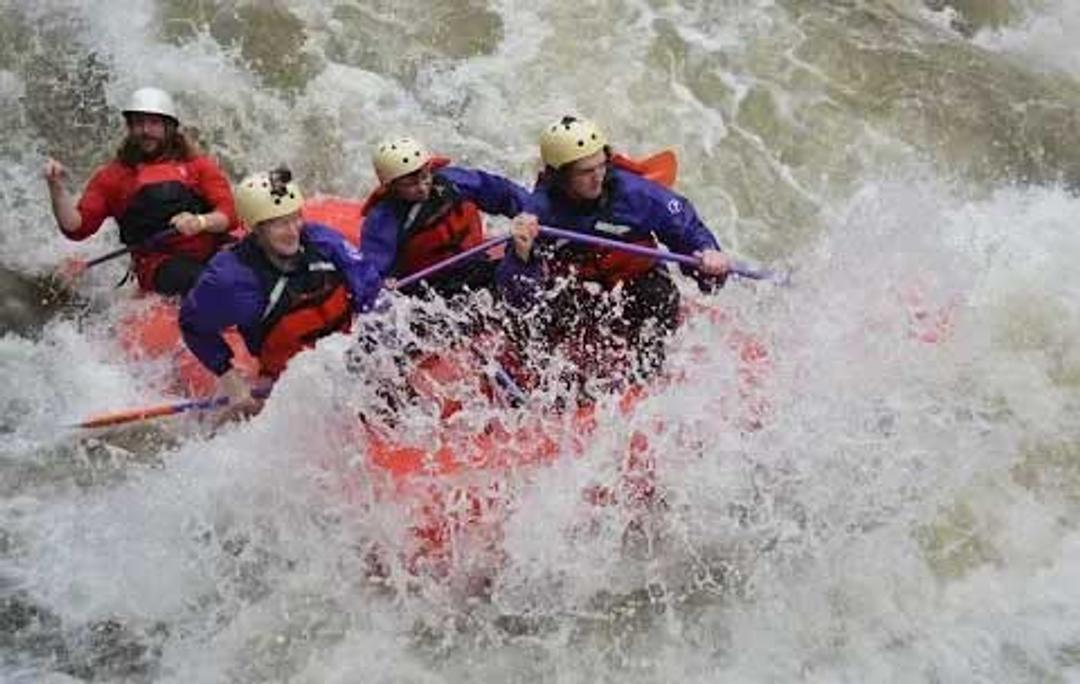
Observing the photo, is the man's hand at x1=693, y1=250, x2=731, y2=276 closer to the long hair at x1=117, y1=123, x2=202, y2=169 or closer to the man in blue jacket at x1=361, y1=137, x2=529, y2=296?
the man in blue jacket at x1=361, y1=137, x2=529, y2=296

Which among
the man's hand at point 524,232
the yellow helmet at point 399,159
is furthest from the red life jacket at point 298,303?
the man's hand at point 524,232

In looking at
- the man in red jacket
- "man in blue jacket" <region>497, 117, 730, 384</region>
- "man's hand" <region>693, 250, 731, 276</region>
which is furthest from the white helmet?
"man's hand" <region>693, 250, 731, 276</region>

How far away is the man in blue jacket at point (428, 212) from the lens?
5465 mm

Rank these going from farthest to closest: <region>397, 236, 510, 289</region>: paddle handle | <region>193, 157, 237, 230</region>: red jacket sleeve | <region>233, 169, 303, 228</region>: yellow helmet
A: <region>193, 157, 237, 230</region>: red jacket sleeve < <region>397, 236, 510, 289</region>: paddle handle < <region>233, 169, 303, 228</region>: yellow helmet

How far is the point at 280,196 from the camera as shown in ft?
16.1

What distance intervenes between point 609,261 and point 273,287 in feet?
4.50

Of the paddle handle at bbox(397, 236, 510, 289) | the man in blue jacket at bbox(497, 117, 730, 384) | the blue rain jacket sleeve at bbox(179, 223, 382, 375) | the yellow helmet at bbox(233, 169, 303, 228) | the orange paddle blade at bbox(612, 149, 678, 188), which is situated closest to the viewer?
the yellow helmet at bbox(233, 169, 303, 228)

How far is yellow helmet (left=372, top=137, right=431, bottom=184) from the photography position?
17.7ft

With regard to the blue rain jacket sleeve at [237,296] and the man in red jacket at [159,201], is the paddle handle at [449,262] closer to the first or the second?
the blue rain jacket sleeve at [237,296]

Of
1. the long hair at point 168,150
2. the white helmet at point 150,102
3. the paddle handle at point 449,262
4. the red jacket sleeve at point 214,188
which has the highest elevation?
the paddle handle at point 449,262

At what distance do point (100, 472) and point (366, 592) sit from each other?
4.47 feet

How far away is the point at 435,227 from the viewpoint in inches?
224

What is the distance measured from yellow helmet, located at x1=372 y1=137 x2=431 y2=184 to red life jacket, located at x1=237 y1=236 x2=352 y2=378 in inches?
19.0

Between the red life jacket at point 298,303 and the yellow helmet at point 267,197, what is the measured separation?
0.63ft
